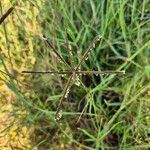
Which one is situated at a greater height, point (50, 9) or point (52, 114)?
point (50, 9)

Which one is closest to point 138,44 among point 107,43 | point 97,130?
point 107,43

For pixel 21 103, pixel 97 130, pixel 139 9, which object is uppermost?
pixel 139 9

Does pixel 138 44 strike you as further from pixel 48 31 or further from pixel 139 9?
pixel 48 31

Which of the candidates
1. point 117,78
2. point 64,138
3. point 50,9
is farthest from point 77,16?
point 64,138

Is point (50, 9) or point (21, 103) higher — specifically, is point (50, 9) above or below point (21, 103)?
above

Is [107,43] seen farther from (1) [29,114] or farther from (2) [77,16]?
(1) [29,114]
